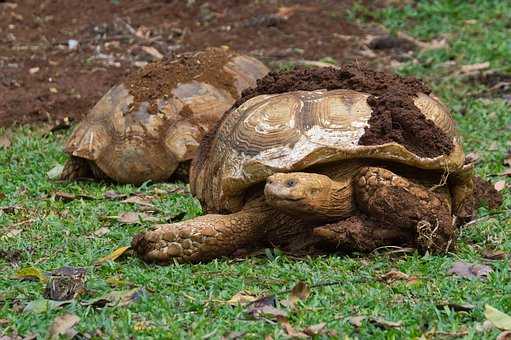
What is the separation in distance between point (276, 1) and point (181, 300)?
10.3 metres

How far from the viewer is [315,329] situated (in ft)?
14.5

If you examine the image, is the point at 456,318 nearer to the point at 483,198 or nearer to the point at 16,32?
the point at 483,198

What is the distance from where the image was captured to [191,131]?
8.56m

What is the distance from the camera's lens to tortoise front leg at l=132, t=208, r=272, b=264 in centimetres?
573

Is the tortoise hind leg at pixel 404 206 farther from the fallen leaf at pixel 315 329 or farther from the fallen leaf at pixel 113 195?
the fallen leaf at pixel 113 195

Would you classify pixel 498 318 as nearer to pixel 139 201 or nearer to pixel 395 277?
pixel 395 277

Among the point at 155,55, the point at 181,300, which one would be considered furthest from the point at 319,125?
the point at 155,55

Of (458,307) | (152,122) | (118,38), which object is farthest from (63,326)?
(118,38)

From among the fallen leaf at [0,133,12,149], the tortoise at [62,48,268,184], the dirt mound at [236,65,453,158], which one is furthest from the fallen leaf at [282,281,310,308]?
the fallen leaf at [0,133,12,149]

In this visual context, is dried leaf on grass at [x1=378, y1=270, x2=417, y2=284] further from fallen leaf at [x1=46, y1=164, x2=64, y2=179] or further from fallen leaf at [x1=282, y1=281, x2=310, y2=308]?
fallen leaf at [x1=46, y1=164, x2=64, y2=179]

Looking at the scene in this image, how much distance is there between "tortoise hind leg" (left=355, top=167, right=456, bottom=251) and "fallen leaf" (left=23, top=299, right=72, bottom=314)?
1.59m

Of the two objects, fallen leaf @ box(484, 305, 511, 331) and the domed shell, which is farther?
the domed shell

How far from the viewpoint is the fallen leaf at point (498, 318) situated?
4.40 m

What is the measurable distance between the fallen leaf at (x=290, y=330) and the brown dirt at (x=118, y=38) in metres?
6.51
